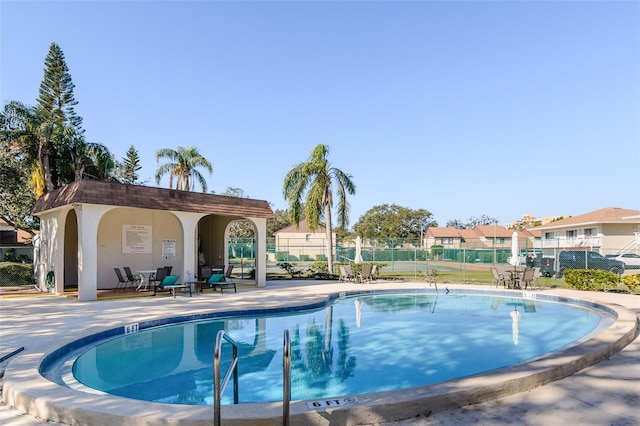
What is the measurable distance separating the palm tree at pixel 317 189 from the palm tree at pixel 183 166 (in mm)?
10050

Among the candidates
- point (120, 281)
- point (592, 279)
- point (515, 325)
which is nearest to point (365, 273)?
point (515, 325)

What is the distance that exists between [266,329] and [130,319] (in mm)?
3004

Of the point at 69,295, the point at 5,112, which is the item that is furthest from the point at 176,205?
the point at 5,112

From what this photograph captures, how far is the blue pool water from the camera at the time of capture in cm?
582

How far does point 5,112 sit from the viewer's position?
698 inches

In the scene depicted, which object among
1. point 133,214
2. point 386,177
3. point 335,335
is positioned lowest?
point 335,335

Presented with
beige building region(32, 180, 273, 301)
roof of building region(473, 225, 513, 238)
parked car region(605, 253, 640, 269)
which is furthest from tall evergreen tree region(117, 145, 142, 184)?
roof of building region(473, 225, 513, 238)

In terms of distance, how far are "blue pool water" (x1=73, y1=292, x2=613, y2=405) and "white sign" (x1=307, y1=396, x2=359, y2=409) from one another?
6.10 feet

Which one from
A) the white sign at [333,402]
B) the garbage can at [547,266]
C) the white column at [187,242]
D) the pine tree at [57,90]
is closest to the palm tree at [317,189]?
the white column at [187,242]

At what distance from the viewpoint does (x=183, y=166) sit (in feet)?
92.4

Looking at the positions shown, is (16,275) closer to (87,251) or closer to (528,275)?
(87,251)

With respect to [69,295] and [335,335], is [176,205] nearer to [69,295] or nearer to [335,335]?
[69,295]

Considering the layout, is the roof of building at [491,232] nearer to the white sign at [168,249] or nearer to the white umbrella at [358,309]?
the white umbrella at [358,309]

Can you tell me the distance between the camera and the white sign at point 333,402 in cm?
356
